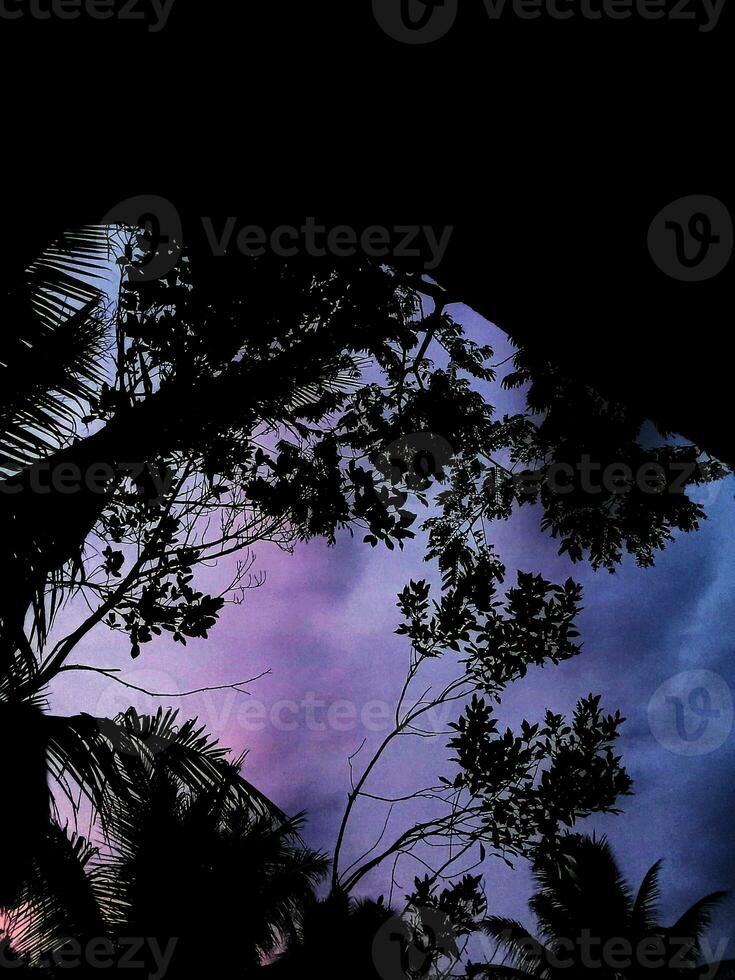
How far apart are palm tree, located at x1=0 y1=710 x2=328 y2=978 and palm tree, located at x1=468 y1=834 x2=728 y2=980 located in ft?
32.0

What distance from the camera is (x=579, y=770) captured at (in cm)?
552

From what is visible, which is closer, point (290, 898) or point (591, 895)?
point (290, 898)

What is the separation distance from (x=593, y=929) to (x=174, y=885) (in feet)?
44.3

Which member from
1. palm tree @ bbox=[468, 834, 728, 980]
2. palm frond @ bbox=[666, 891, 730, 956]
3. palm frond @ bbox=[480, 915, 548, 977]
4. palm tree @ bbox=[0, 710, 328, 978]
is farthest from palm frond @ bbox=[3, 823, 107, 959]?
palm frond @ bbox=[666, 891, 730, 956]

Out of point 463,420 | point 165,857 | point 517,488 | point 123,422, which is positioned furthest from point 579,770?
point 123,422

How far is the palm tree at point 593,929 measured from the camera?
46.9ft

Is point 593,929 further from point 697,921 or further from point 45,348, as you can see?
point 45,348

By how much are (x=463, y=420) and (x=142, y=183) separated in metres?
4.33

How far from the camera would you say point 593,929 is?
14359 mm

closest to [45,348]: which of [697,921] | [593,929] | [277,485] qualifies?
[277,485]

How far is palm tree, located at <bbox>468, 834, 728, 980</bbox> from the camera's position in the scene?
14.3 meters

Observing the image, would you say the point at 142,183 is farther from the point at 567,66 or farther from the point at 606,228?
the point at 606,228

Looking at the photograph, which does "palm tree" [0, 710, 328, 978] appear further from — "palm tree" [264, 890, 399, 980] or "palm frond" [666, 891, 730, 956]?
"palm frond" [666, 891, 730, 956]

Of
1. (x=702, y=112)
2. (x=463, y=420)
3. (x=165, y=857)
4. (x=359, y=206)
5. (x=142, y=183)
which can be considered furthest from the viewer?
(x=165, y=857)
